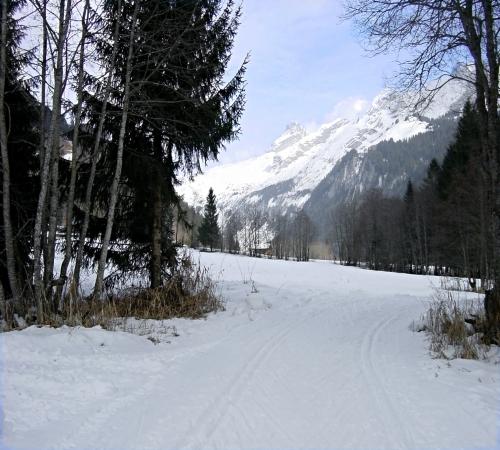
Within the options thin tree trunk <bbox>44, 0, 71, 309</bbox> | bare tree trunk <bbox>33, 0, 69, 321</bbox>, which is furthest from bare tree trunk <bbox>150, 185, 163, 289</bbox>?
bare tree trunk <bbox>33, 0, 69, 321</bbox>

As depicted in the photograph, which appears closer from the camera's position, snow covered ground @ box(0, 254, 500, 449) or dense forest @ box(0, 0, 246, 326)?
snow covered ground @ box(0, 254, 500, 449)

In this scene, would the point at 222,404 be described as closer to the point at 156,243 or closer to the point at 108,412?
the point at 108,412

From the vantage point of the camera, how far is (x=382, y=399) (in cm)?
381

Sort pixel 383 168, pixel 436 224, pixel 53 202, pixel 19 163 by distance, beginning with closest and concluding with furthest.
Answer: pixel 53 202
pixel 19 163
pixel 436 224
pixel 383 168

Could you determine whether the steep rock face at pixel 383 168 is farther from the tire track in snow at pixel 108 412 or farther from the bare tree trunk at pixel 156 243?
the tire track in snow at pixel 108 412

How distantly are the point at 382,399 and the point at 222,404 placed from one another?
173 cm

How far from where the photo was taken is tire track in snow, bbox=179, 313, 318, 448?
299 centimetres

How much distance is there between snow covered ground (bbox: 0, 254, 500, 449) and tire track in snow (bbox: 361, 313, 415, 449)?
0.6 inches

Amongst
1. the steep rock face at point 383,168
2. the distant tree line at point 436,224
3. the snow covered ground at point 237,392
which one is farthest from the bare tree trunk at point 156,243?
the steep rock face at point 383,168

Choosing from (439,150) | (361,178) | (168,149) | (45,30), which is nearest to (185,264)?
(168,149)

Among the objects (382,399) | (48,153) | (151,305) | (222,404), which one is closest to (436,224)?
(151,305)

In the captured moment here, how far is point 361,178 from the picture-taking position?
14638 centimetres

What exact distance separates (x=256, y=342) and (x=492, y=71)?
20.0 feet

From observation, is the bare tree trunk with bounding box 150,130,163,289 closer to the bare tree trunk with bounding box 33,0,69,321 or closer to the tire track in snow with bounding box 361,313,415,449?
the bare tree trunk with bounding box 33,0,69,321
